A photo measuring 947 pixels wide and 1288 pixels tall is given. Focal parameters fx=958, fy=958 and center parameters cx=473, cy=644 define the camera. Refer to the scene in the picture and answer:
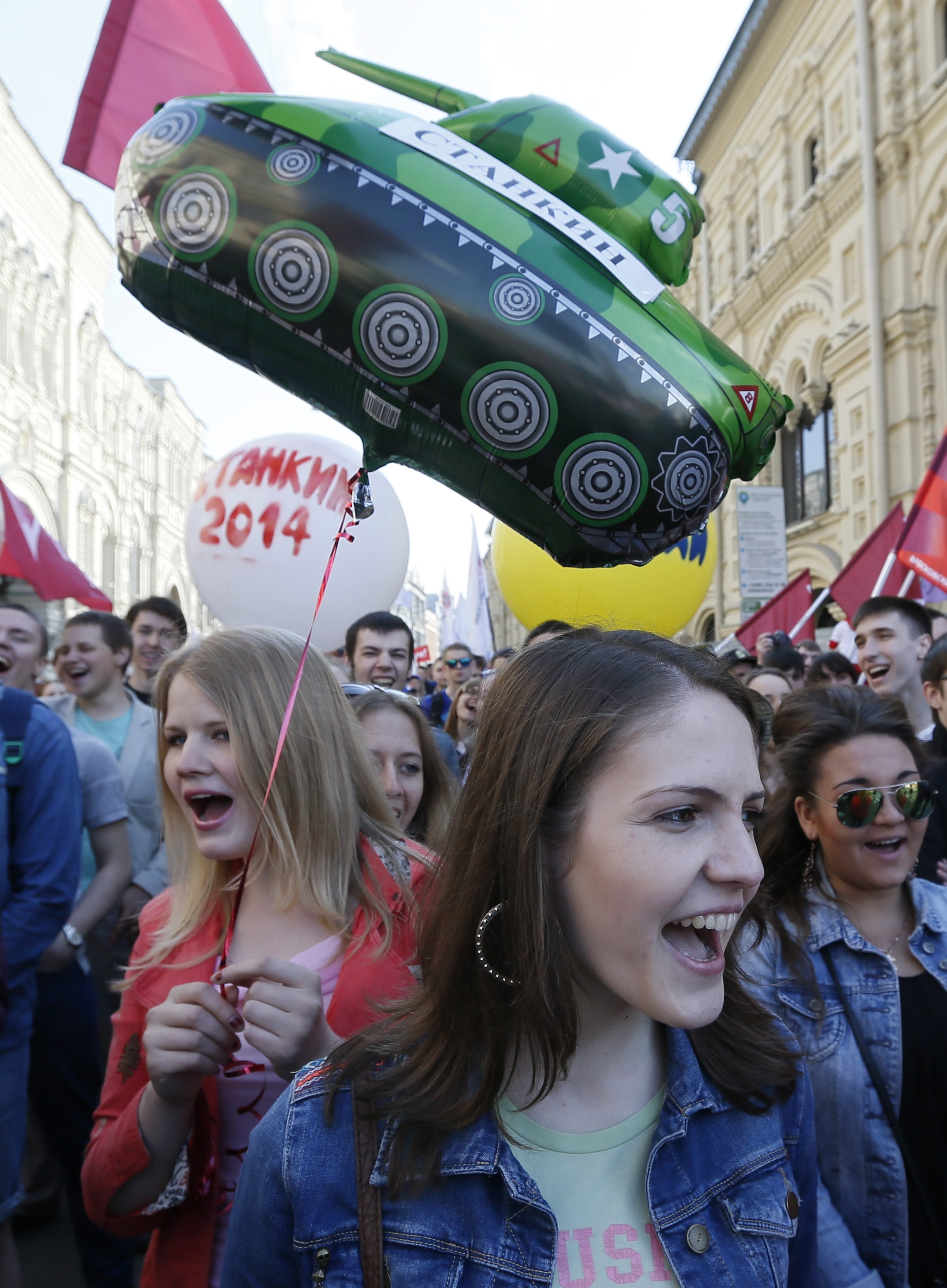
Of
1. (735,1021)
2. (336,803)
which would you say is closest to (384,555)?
(336,803)

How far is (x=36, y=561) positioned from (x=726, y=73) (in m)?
18.5

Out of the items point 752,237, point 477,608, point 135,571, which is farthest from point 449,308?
point 135,571

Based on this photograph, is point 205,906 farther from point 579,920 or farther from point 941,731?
point 941,731

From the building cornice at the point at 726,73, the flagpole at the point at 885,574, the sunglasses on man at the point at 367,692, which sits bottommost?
the sunglasses on man at the point at 367,692

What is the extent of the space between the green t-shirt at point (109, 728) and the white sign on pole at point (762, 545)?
5280mm

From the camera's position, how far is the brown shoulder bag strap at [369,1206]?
108cm

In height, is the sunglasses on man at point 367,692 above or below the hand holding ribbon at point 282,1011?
above

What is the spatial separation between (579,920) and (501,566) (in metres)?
4.31

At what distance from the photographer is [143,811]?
3.81m

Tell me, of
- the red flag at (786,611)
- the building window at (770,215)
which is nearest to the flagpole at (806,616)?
the red flag at (786,611)

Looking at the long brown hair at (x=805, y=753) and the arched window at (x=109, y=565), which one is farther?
the arched window at (x=109, y=565)

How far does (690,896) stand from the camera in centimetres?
108

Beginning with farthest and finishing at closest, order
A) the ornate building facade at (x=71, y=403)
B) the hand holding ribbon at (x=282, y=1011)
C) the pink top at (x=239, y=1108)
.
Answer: the ornate building facade at (x=71, y=403), the pink top at (x=239, y=1108), the hand holding ribbon at (x=282, y=1011)

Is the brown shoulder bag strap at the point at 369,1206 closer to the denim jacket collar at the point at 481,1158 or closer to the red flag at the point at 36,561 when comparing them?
the denim jacket collar at the point at 481,1158
